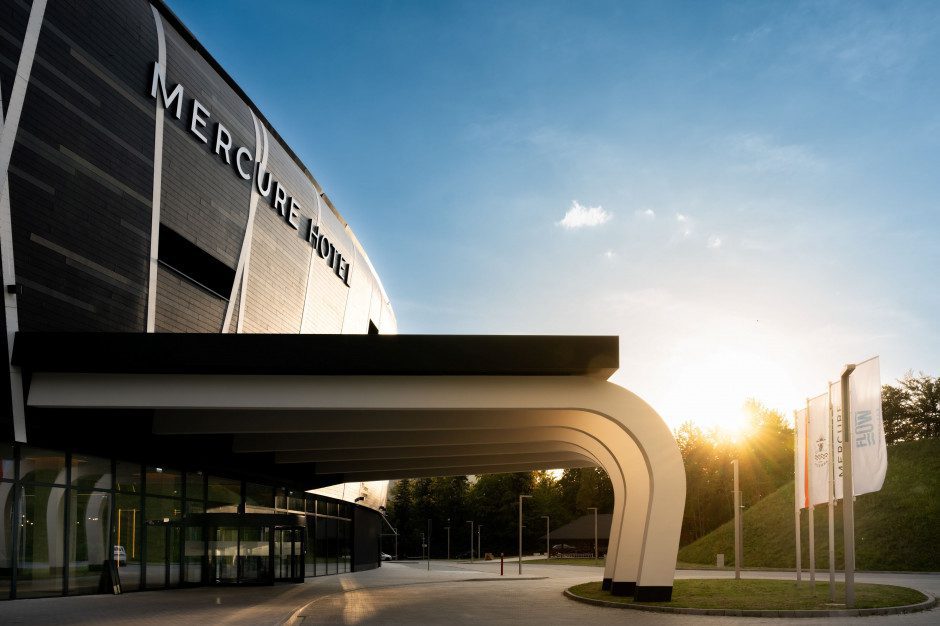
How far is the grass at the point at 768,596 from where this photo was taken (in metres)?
19.9

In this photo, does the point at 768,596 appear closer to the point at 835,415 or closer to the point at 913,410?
the point at 835,415

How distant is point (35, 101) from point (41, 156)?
1087 mm

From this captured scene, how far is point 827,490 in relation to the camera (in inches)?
937

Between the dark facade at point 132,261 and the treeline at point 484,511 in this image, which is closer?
the dark facade at point 132,261

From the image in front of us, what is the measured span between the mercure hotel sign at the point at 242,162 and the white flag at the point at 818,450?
17.5 m

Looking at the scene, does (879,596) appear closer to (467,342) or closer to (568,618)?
(568,618)

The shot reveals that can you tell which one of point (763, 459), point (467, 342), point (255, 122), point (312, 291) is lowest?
point (763, 459)

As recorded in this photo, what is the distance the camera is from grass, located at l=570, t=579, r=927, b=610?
65.4 ft

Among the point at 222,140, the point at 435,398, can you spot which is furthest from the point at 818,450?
the point at 222,140

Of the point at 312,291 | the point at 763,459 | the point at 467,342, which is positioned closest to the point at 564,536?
the point at 763,459

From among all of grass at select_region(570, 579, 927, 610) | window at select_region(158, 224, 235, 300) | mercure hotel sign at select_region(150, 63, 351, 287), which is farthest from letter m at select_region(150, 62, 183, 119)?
grass at select_region(570, 579, 927, 610)

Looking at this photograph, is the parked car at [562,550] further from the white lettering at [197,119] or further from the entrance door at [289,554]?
the white lettering at [197,119]

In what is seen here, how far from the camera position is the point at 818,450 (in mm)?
24031

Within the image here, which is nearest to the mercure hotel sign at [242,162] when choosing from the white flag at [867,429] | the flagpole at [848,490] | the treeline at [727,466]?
the flagpole at [848,490]
